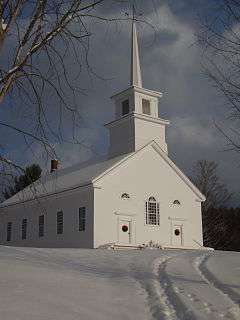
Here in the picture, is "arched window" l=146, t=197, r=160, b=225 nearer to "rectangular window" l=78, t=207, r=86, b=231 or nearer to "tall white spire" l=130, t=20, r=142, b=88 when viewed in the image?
"rectangular window" l=78, t=207, r=86, b=231

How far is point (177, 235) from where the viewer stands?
32344 millimetres

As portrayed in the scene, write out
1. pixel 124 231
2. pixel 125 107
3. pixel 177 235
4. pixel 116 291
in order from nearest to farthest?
pixel 116 291
pixel 124 231
pixel 177 235
pixel 125 107

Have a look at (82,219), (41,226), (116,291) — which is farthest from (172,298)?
(41,226)

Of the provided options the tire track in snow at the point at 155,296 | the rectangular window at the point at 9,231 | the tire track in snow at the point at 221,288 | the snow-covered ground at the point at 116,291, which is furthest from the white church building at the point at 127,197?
the tire track in snow at the point at 155,296

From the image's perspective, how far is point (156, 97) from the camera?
3578cm

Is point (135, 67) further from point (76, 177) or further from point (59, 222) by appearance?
point (59, 222)

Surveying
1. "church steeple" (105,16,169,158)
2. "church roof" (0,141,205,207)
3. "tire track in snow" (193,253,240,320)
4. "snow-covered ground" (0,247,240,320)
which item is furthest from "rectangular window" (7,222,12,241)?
"tire track in snow" (193,253,240,320)

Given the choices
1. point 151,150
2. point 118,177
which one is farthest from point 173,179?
point 118,177

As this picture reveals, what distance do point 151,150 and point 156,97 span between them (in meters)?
4.66

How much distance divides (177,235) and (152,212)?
2.25 metres

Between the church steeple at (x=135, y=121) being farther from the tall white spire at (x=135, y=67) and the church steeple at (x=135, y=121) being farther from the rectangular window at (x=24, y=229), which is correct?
the rectangular window at (x=24, y=229)

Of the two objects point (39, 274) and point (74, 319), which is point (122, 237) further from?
point (74, 319)

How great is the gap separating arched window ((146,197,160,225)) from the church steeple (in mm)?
3591

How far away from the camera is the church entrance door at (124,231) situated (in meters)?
30.0
